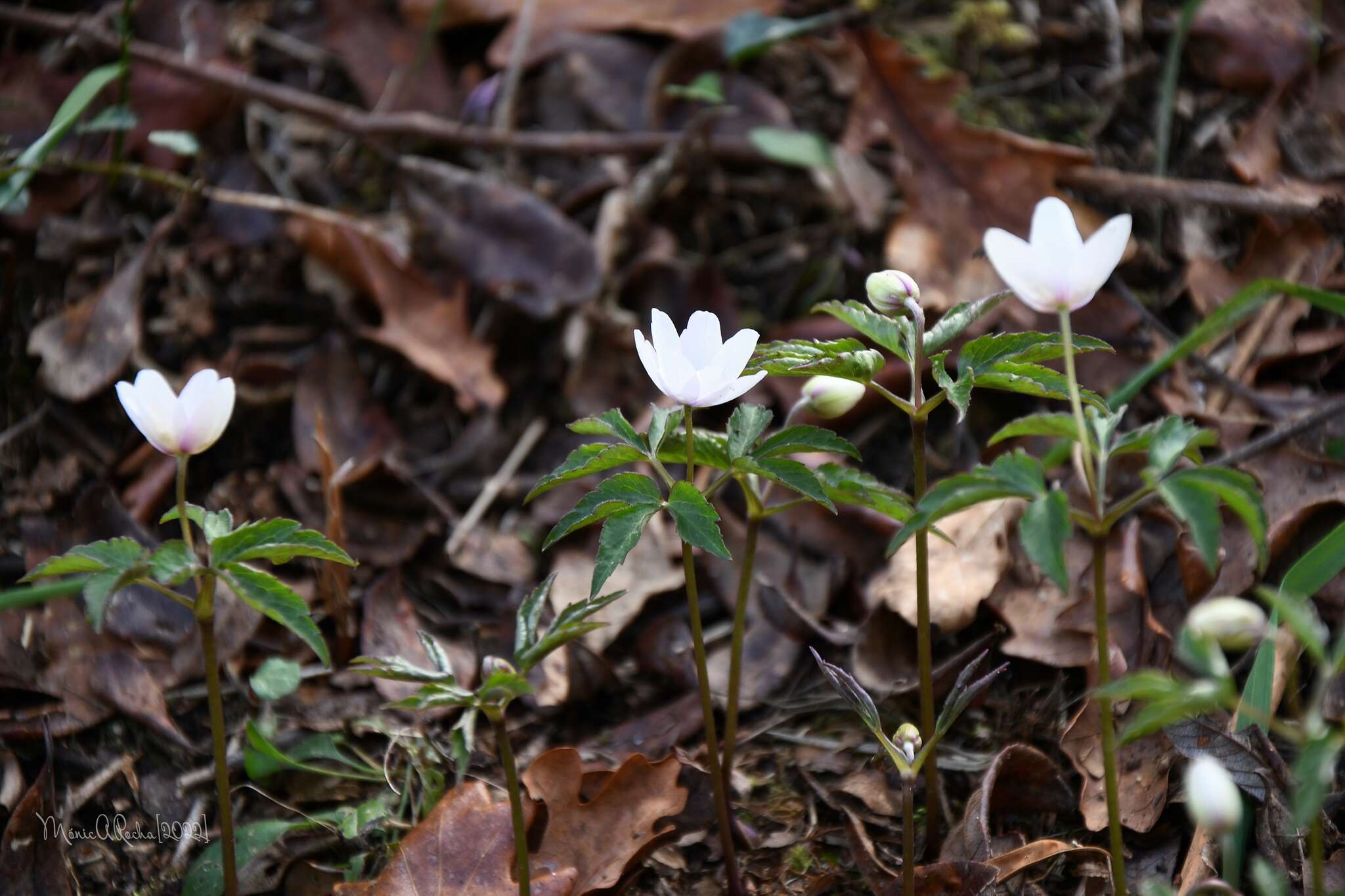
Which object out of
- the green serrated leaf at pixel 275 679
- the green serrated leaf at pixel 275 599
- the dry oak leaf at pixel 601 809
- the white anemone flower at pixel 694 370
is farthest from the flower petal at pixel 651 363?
the green serrated leaf at pixel 275 679

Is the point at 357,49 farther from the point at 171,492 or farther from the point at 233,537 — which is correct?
the point at 233,537

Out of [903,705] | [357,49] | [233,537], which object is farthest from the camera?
[357,49]

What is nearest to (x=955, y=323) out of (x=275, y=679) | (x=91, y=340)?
(x=275, y=679)

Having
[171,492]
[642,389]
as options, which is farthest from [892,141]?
[171,492]

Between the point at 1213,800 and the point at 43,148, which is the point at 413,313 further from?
the point at 1213,800

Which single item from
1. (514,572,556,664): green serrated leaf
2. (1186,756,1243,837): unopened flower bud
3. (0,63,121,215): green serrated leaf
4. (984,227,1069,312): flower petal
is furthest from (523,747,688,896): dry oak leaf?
(0,63,121,215): green serrated leaf

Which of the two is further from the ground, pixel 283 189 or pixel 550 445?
pixel 283 189

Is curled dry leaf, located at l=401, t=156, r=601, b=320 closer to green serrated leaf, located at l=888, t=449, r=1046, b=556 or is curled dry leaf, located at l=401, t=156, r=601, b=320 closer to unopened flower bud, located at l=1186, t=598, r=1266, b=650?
green serrated leaf, located at l=888, t=449, r=1046, b=556
